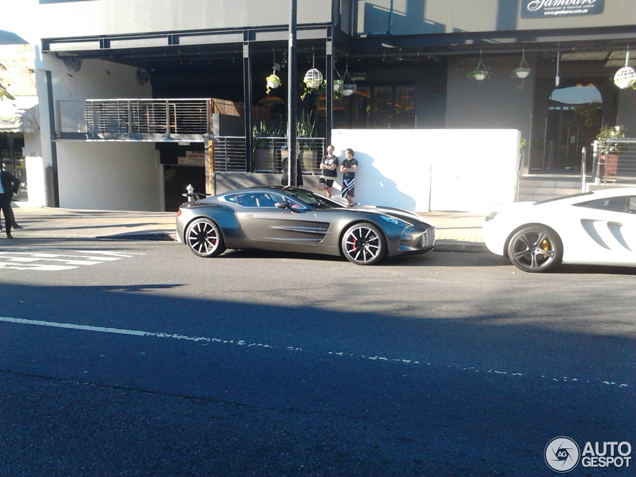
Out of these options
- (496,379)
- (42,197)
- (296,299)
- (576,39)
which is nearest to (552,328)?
(496,379)

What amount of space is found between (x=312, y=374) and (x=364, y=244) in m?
4.88

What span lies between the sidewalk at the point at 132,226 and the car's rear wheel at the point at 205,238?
2.73 metres

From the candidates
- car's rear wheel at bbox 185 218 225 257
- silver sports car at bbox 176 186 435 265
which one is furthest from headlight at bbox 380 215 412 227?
car's rear wheel at bbox 185 218 225 257

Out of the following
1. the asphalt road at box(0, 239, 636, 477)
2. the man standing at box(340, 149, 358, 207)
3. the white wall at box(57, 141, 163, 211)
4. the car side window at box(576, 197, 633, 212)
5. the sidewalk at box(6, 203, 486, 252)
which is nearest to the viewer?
the asphalt road at box(0, 239, 636, 477)

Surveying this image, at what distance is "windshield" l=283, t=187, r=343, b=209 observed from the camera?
1002 cm

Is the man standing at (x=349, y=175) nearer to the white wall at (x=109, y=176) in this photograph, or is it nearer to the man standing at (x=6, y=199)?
the man standing at (x=6, y=199)

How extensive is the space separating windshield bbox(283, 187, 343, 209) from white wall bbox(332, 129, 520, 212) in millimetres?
5351

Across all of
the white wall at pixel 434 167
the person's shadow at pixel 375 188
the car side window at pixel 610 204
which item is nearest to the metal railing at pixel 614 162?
the white wall at pixel 434 167

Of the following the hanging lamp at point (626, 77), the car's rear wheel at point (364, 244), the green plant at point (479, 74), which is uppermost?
the green plant at point (479, 74)

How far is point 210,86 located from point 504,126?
11274 mm

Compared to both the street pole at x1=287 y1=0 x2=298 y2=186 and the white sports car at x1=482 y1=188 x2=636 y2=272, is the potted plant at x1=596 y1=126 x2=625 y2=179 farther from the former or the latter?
the street pole at x1=287 y1=0 x2=298 y2=186

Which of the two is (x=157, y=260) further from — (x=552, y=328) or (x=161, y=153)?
(x=161, y=153)

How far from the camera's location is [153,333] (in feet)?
19.2

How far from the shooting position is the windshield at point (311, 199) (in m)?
10.0
